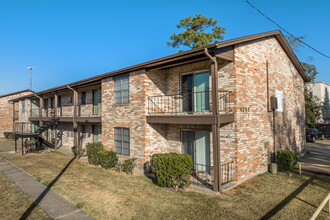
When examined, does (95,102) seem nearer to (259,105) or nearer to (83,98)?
(83,98)

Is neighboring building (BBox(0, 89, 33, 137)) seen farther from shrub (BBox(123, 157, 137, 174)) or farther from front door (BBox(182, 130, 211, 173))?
front door (BBox(182, 130, 211, 173))

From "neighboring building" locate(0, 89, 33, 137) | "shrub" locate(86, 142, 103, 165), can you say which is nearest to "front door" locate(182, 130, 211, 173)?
"shrub" locate(86, 142, 103, 165)

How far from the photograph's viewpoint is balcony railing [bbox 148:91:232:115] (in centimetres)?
856

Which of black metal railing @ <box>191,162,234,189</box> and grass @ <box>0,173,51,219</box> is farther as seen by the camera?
black metal railing @ <box>191,162,234,189</box>

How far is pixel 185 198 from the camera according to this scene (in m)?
6.63

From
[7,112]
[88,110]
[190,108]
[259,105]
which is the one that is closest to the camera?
[259,105]

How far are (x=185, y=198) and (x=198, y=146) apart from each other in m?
3.28

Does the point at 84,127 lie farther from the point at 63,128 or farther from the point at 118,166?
the point at 118,166

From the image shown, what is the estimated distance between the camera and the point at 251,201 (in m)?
6.36

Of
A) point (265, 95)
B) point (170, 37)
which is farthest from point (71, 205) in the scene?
point (170, 37)

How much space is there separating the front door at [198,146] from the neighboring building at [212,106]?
5 cm

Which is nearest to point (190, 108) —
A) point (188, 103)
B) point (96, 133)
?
point (188, 103)

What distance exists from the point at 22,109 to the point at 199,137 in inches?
1019

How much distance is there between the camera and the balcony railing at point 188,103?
856 centimetres
